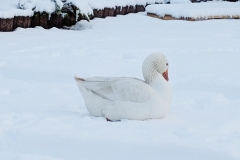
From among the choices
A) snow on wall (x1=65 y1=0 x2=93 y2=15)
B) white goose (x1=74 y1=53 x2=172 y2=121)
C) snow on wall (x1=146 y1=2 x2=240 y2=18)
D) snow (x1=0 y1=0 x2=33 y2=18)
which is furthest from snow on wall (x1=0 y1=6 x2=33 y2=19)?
white goose (x1=74 y1=53 x2=172 y2=121)

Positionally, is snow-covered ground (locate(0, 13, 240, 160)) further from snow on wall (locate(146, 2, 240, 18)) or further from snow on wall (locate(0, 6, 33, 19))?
snow on wall (locate(146, 2, 240, 18))

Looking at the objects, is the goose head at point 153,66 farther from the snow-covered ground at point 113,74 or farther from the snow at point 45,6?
the snow at point 45,6

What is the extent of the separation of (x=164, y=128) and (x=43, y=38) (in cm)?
473

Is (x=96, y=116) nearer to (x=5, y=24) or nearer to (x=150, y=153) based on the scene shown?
(x=150, y=153)

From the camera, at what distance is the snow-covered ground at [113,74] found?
3076mm

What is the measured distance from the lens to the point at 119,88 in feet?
12.4

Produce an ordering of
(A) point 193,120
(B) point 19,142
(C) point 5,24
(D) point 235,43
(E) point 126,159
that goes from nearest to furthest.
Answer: (E) point 126,159 < (B) point 19,142 < (A) point 193,120 < (D) point 235,43 < (C) point 5,24

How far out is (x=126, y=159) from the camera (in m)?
2.96

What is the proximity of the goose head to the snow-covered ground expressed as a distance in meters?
0.36

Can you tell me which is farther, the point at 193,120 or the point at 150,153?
the point at 193,120

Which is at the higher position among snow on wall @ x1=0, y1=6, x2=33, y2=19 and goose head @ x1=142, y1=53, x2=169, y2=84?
snow on wall @ x1=0, y1=6, x2=33, y2=19

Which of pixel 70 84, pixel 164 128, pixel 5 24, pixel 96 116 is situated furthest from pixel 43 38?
pixel 164 128

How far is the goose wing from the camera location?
3727mm

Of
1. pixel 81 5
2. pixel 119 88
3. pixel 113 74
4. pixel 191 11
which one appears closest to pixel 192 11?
pixel 191 11
